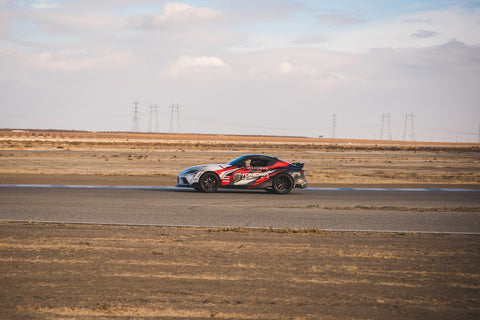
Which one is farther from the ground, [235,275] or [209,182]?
[209,182]

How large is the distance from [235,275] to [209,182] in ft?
39.3

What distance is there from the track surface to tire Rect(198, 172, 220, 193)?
415mm

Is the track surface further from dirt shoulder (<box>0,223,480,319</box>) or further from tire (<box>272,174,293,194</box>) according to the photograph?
dirt shoulder (<box>0,223,480,319</box>)

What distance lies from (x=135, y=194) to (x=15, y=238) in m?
8.51

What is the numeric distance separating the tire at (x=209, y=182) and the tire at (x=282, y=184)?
203 centimetres

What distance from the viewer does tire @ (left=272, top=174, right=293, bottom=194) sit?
1908 cm

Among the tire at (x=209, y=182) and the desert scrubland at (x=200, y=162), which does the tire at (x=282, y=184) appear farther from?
the desert scrubland at (x=200, y=162)

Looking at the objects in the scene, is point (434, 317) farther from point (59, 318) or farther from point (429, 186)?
point (429, 186)

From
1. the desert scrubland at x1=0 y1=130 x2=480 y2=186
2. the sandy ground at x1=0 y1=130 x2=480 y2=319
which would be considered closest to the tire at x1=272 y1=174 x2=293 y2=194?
the desert scrubland at x1=0 y1=130 x2=480 y2=186

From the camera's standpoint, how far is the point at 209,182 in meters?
18.9

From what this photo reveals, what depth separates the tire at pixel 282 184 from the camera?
19.1 meters

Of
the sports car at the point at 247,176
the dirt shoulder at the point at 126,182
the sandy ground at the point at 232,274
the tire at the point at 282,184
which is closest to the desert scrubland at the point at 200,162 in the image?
the dirt shoulder at the point at 126,182

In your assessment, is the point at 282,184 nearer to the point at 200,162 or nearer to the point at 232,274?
the point at 232,274

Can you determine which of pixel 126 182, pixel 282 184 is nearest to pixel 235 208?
pixel 282 184
